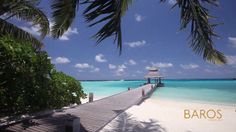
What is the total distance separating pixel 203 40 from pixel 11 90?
15.7 feet

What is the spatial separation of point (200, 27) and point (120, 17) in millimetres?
1375

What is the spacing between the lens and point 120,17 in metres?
4.01

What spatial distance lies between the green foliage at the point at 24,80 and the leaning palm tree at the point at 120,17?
2.50 m

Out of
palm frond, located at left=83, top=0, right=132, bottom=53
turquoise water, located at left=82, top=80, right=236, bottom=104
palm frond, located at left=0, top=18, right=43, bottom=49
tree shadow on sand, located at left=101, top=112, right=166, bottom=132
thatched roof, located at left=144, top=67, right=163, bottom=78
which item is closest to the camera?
palm frond, located at left=83, top=0, right=132, bottom=53

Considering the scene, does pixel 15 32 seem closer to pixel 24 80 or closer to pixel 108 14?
pixel 24 80

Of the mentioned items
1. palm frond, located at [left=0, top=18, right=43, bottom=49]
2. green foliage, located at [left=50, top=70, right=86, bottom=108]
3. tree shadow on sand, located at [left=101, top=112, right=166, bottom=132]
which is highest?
palm frond, located at [left=0, top=18, right=43, bottom=49]

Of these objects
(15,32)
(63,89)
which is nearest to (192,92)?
(63,89)

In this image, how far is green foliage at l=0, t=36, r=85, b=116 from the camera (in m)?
5.97

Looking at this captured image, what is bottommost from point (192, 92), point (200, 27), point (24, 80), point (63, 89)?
point (192, 92)

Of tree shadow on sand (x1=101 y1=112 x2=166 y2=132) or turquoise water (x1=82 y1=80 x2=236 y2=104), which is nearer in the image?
tree shadow on sand (x1=101 y1=112 x2=166 y2=132)

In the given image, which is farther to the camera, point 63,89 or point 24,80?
point 63,89

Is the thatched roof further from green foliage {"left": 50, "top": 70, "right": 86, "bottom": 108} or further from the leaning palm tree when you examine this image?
the leaning palm tree

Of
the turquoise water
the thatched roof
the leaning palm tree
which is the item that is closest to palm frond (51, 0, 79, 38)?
the leaning palm tree

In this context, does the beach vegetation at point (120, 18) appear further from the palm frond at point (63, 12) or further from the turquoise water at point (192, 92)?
the turquoise water at point (192, 92)
